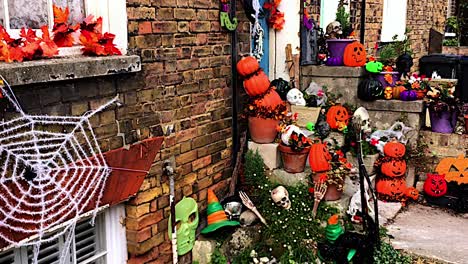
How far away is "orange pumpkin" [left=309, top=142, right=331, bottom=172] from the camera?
200 inches

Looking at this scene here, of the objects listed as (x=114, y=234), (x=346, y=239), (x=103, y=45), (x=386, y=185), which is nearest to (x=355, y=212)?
(x=346, y=239)

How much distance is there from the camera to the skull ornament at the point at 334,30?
272 inches

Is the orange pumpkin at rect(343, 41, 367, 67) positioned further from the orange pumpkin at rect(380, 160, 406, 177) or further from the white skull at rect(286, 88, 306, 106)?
the orange pumpkin at rect(380, 160, 406, 177)

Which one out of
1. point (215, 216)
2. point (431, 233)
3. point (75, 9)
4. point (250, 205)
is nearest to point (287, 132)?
point (250, 205)

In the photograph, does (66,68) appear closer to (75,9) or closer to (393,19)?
(75,9)

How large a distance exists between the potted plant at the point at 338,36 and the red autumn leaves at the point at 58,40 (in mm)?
3805

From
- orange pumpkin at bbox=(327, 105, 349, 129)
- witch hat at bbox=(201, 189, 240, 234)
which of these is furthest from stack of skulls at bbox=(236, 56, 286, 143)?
witch hat at bbox=(201, 189, 240, 234)

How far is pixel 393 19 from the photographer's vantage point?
9.73m

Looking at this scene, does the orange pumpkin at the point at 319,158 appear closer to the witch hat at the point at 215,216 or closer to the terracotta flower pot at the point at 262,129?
the terracotta flower pot at the point at 262,129

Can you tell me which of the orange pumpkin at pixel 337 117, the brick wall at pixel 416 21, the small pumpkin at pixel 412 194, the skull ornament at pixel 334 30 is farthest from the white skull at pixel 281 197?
the brick wall at pixel 416 21

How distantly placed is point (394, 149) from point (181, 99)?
278 centimetres

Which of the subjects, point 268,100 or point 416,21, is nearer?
point 268,100

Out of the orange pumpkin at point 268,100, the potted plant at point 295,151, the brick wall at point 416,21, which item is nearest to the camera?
the potted plant at point 295,151

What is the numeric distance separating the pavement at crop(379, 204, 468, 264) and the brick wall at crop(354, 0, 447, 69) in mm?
3558
